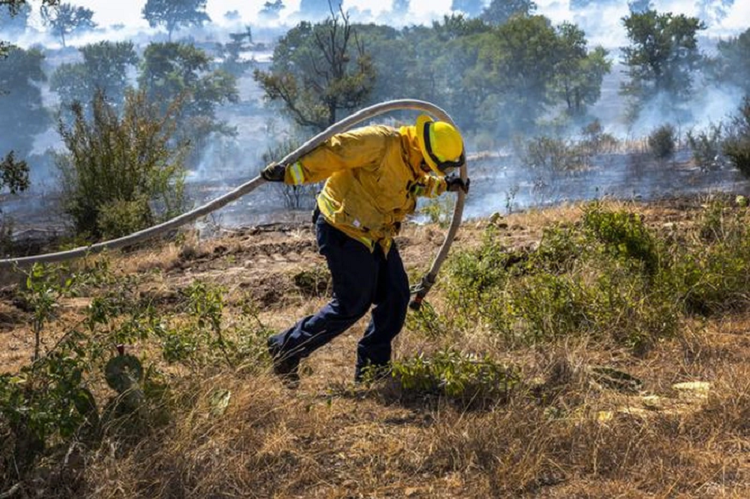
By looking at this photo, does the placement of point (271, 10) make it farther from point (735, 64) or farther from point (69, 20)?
point (735, 64)

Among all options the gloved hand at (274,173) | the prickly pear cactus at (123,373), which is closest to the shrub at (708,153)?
the gloved hand at (274,173)

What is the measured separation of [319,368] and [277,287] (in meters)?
2.47

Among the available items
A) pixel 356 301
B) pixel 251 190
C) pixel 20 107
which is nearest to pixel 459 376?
pixel 356 301

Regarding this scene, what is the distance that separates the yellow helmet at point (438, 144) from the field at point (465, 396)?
99 centimetres

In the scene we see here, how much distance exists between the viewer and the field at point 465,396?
139 inches

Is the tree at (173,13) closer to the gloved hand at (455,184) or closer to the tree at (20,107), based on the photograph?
the tree at (20,107)

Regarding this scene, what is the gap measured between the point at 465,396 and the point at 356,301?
0.75 meters

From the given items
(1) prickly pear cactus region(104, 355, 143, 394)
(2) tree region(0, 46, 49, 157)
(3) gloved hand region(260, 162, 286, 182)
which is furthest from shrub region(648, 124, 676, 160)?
(2) tree region(0, 46, 49, 157)

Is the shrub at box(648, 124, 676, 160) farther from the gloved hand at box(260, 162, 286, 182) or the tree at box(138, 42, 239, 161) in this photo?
the gloved hand at box(260, 162, 286, 182)

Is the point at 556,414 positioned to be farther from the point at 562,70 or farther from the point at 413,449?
the point at 562,70

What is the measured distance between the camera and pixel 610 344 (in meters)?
5.20

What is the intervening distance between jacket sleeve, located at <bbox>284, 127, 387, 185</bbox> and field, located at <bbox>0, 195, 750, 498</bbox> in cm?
75

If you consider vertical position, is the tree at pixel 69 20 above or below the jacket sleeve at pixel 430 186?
above

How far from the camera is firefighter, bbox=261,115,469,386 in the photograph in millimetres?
4555
